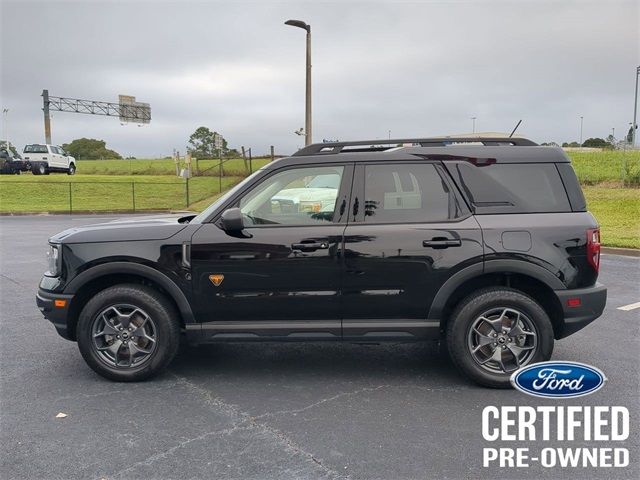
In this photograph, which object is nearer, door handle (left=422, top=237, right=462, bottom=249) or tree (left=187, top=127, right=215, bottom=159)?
door handle (left=422, top=237, right=462, bottom=249)

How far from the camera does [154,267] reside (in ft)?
13.8

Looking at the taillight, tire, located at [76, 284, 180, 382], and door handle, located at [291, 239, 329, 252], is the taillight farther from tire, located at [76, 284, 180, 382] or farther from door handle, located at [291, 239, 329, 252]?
tire, located at [76, 284, 180, 382]

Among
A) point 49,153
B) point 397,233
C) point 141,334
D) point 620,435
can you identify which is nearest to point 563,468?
point 620,435

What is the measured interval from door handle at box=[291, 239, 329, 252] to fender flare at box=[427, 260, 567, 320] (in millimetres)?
973

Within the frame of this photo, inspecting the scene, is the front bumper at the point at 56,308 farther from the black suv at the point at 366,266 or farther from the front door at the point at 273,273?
the front door at the point at 273,273

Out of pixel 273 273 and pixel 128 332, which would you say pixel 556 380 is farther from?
pixel 128 332

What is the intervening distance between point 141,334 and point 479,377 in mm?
2696

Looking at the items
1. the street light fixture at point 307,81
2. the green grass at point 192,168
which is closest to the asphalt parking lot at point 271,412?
the street light fixture at point 307,81

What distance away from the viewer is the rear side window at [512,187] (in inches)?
165

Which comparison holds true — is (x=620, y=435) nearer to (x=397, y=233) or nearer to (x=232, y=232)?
(x=397, y=233)

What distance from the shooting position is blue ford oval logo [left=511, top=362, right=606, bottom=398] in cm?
409

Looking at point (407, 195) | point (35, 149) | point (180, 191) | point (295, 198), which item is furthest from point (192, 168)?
point (407, 195)

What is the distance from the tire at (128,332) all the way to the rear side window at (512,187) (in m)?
2.59

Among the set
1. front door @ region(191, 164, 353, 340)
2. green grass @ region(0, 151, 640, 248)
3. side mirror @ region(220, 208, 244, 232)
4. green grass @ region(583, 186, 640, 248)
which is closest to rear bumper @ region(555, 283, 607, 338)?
front door @ region(191, 164, 353, 340)
